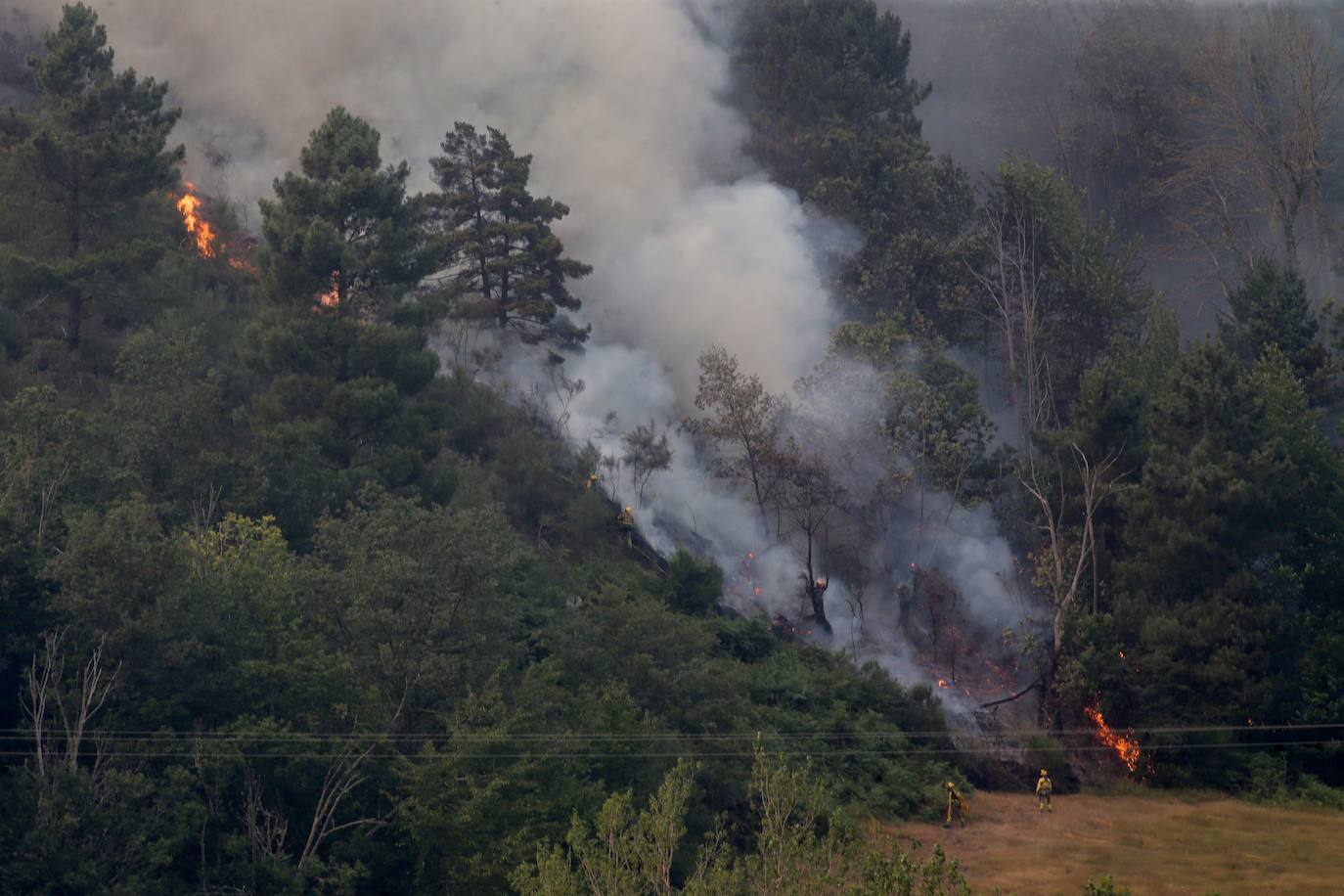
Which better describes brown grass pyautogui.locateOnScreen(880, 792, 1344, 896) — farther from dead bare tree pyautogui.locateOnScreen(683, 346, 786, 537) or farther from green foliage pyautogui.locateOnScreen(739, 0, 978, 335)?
green foliage pyautogui.locateOnScreen(739, 0, 978, 335)

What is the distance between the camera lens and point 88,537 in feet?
89.4

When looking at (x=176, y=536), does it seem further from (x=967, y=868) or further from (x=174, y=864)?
(x=967, y=868)

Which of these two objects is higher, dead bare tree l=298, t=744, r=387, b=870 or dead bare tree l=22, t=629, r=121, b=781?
dead bare tree l=22, t=629, r=121, b=781

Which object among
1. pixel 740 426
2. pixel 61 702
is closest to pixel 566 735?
pixel 61 702

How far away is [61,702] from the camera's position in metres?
24.8

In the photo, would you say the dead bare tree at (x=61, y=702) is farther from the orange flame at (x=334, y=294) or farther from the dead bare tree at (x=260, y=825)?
the orange flame at (x=334, y=294)

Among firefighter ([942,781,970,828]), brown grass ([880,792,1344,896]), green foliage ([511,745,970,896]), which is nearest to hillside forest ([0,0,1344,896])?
green foliage ([511,745,970,896])

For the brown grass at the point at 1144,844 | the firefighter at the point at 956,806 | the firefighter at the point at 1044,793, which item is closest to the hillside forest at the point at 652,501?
the firefighter at the point at 956,806

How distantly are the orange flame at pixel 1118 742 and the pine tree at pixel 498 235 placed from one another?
25049mm

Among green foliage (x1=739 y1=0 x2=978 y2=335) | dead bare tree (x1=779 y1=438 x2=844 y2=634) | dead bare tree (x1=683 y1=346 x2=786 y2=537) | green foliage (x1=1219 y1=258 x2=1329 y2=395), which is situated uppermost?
green foliage (x1=739 y1=0 x2=978 y2=335)

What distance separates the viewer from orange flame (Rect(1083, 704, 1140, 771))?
44031 mm

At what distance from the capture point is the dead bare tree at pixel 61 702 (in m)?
23.9

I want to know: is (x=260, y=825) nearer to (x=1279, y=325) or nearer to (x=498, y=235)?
(x=498, y=235)

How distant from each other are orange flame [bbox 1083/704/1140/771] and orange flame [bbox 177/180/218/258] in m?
36.7
